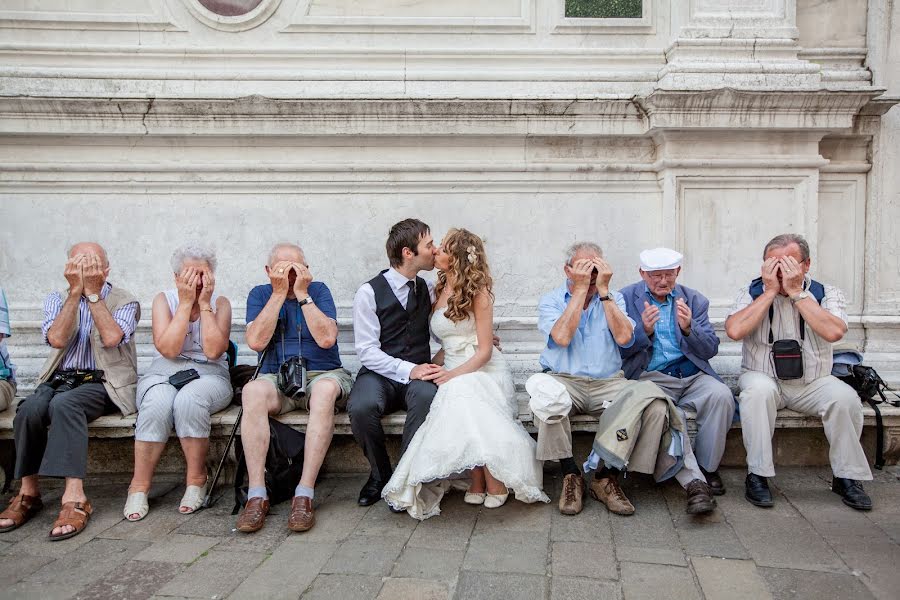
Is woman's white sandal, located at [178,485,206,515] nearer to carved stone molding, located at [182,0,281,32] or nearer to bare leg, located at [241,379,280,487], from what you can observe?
bare leg, located at [241,379,280,487]

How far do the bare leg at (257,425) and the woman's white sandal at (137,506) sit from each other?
55 centimetres

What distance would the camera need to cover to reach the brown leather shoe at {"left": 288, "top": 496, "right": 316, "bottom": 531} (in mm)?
3281

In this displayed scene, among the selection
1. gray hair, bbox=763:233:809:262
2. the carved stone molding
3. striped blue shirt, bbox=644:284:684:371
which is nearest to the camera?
gray hair, bbox=763:233:809:262

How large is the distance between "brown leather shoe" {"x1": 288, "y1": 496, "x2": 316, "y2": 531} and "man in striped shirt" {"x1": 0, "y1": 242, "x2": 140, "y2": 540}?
1.07m

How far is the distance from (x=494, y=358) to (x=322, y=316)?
1046 mm

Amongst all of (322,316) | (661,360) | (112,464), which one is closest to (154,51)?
(322,316)

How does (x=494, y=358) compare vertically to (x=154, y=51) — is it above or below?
below

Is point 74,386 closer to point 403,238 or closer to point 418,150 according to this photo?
point 403,238

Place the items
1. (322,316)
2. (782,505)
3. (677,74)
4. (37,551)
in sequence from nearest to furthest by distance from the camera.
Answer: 1. (37,551)
2. (782,505)
3. (322,316)
4. (677,74)

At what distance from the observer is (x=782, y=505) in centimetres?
349

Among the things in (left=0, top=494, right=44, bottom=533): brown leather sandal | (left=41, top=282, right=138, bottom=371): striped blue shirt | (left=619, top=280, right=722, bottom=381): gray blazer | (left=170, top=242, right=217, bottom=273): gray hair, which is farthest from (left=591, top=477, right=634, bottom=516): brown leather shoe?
(left=0, top=494, right=44, bottom=533): brown leather sandal

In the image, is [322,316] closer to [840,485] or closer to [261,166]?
[261,166]

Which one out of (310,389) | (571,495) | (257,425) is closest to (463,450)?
(571,495)

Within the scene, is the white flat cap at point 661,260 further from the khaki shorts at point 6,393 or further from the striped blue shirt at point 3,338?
the khaki shorts at point 6,393
